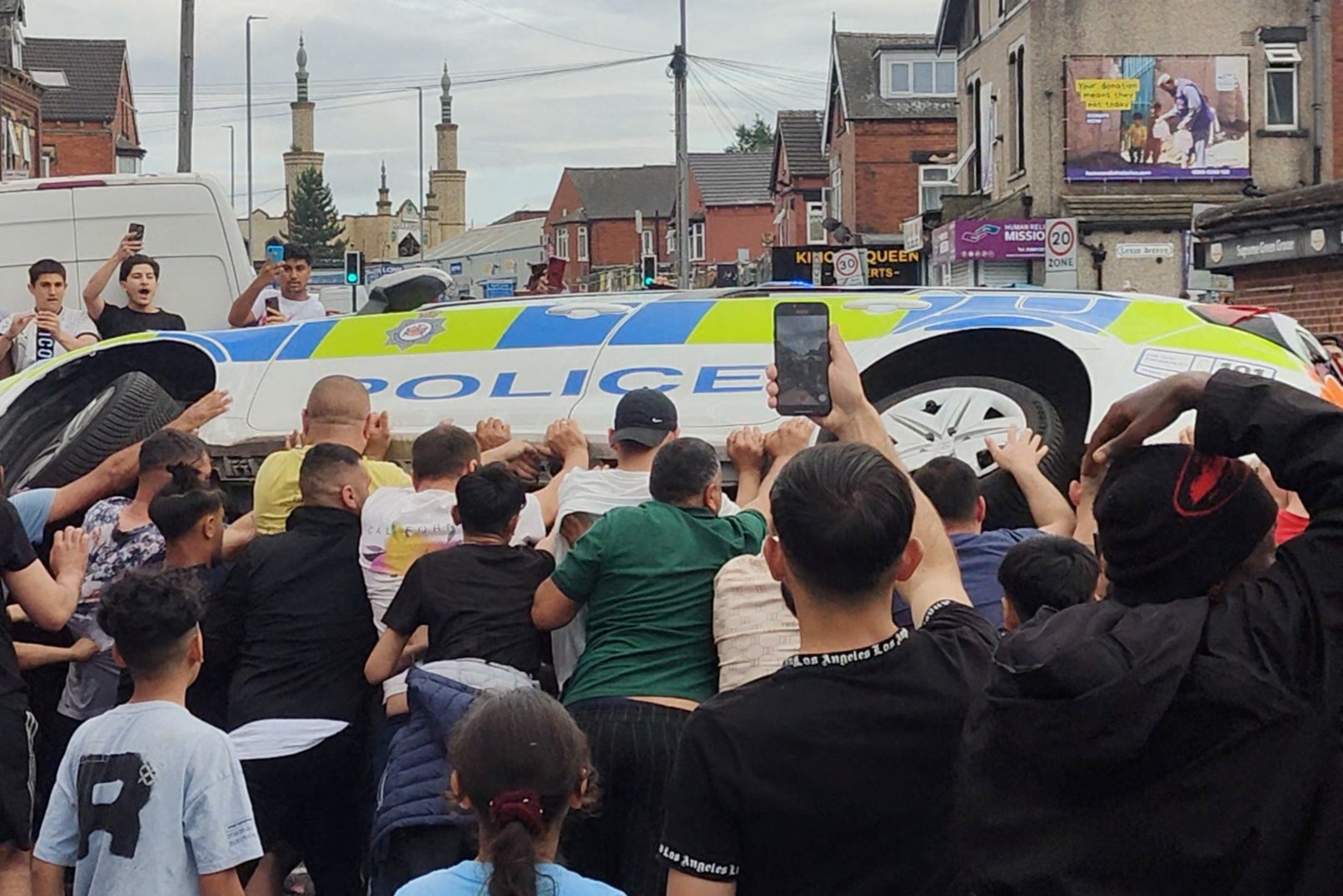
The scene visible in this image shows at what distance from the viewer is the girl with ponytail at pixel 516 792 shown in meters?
3.07

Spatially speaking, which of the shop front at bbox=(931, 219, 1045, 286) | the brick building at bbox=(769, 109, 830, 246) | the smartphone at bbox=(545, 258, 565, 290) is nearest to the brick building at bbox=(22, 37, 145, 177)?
the brick building at bbox=(769, 109, 830, 246)

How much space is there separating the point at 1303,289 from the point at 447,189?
12499 cm

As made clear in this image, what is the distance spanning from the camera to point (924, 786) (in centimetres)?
299

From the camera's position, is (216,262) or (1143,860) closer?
(1143,860)

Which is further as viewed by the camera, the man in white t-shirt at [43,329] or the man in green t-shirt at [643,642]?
the man in white t-shirt at [43,329]

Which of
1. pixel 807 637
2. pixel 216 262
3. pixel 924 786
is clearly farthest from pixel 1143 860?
pixel 216 262

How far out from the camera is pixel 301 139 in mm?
138875

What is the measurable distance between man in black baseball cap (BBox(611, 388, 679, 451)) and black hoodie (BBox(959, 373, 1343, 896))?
2985 millimetres

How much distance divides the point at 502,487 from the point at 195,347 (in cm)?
356

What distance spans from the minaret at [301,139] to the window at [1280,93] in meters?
105

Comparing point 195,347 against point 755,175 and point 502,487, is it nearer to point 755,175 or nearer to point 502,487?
point 502,487

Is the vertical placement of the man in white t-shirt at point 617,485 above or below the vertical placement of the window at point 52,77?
below

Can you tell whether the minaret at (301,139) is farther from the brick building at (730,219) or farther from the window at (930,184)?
the window at (930,184)

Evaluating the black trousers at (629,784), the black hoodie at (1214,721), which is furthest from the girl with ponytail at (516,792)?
the black trousers at (629,784)
